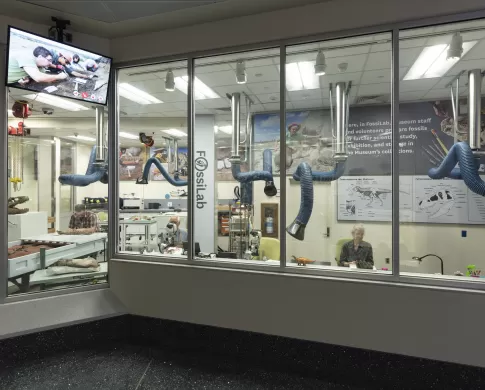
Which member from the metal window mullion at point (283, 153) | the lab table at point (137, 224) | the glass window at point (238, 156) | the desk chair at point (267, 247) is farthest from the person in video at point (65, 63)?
the desk chair at point (267, 247)

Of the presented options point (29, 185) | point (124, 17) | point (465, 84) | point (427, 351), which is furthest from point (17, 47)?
point (465, 84)

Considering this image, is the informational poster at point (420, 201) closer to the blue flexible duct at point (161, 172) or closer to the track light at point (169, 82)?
the blue flexible duct at point (161, 172)

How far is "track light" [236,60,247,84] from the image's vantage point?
3.52 meters

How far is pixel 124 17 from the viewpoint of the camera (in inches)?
110

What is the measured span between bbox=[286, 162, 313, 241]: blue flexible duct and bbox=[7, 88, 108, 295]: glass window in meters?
2.23

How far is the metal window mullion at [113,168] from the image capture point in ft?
11.1

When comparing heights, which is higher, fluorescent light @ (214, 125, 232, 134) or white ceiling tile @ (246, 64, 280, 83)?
white ceiling tile @ (246, 64, 280, 83)

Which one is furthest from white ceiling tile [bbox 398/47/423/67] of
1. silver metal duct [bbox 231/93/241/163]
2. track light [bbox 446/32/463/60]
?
silver metal duct [bbox 231/93/241/163]

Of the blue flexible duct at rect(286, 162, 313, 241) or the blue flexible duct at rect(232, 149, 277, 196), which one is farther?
the blue flexible duct at rect(232, 149, 277, 196)

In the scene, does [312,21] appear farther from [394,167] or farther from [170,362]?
[170,362]

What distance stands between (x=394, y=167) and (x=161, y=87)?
3298 mm

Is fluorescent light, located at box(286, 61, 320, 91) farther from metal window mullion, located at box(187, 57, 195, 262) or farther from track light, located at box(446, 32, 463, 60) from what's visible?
track light, located at box(446, 32, 463, 60)

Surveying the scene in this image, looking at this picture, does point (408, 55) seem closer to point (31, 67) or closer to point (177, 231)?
point (177, 231)

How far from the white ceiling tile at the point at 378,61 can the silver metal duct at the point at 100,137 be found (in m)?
3.21
